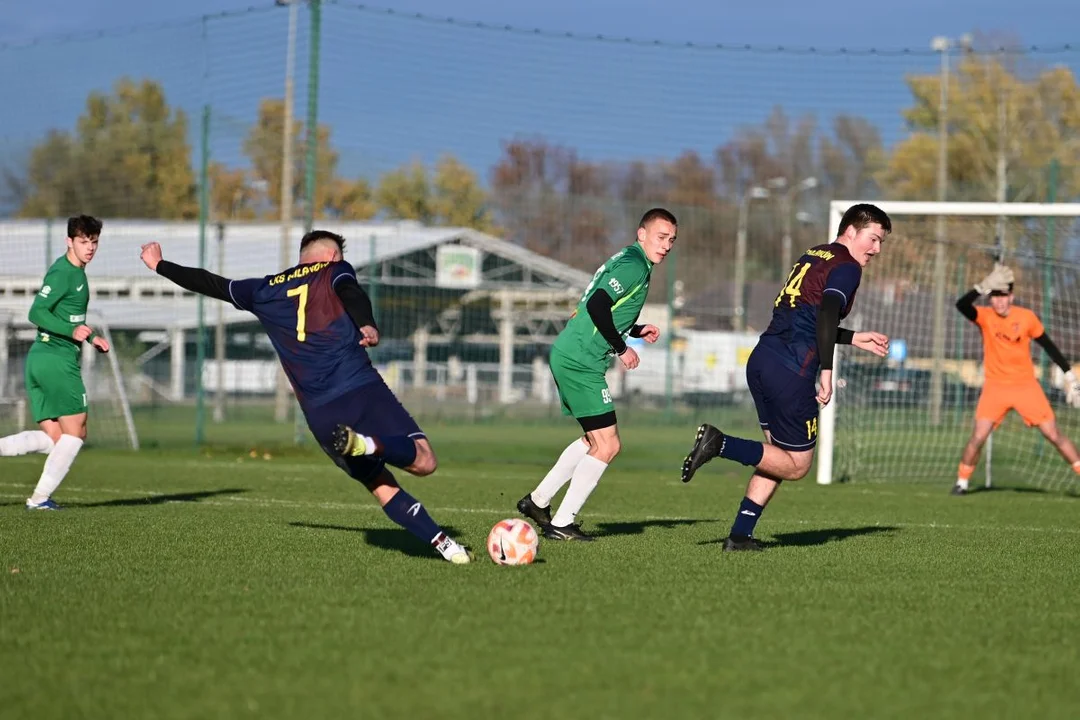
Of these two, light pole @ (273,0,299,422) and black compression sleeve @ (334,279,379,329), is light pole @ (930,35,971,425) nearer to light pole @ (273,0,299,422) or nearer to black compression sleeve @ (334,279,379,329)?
light pole @ (273,0,299,422)

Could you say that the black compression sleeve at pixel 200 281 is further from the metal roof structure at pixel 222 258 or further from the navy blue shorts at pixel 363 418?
the metal roof structure at pixel 222 258

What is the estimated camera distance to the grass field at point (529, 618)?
457 cm

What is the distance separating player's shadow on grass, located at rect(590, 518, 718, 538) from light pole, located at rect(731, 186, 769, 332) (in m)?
13.9

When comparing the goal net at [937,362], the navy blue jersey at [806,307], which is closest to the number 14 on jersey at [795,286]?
the navy blue jersey at [806,307]

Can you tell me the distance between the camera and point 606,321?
28.5ft

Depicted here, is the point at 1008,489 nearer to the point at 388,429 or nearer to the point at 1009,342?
the point at 1009,342

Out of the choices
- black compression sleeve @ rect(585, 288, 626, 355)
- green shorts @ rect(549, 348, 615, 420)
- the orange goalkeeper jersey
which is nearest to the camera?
black compression sleeve @ rect(585, 288, 626, 355)

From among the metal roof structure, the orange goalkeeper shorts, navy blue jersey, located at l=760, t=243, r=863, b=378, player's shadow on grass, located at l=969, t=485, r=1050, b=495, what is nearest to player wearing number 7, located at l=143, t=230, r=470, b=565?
navy blue jersey, located at l=760, t=243, r=863, b=378

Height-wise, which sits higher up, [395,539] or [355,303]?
[355,303]

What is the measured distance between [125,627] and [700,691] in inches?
96.3

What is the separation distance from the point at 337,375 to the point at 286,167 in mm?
17584

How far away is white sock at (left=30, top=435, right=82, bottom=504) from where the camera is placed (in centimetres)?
Result: 1084

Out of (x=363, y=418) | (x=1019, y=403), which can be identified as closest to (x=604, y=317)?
Answer: (x=363, y=418)

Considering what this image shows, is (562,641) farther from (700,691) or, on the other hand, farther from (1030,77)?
(1030,77)
